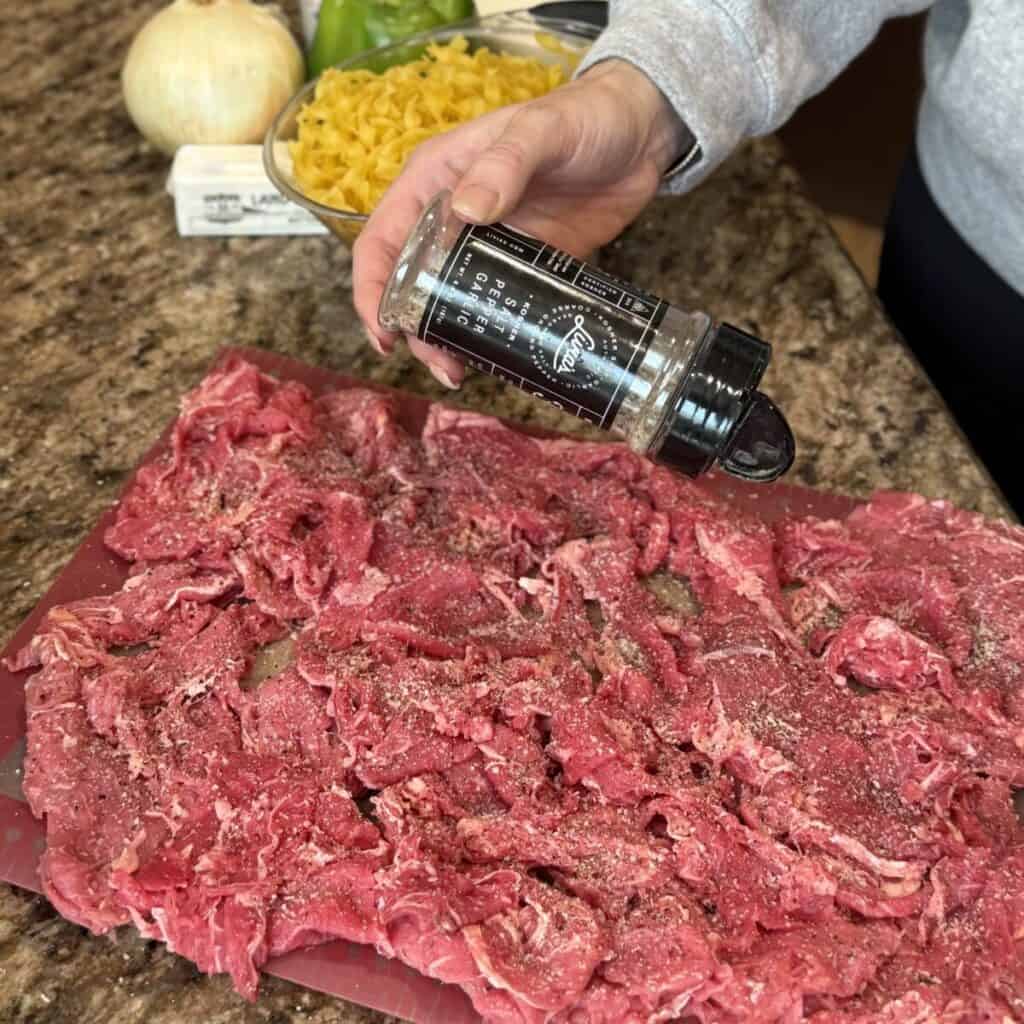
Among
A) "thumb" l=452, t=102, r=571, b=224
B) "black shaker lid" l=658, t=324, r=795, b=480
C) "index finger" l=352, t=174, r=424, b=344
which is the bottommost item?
"index finger" l=352, t=174, r=424, b=344

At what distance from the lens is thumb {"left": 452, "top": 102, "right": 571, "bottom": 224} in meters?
1.72

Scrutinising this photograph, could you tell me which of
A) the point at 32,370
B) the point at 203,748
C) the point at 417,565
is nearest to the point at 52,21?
the point at 32,370

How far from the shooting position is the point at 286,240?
9.34 feet

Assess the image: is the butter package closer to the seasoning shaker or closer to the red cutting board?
the red cutting board

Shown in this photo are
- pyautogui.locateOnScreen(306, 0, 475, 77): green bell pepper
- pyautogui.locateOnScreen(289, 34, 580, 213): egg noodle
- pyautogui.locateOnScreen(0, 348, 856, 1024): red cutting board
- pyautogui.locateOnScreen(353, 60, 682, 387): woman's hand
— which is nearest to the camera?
pyautogui.locateOnScreen(0, 348, 856, 1024): red cutting board

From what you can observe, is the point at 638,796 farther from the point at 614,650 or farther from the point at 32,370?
the point at 32,370

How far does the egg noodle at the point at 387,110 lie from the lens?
97.4 inches

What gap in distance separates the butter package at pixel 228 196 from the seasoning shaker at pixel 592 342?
1.17m

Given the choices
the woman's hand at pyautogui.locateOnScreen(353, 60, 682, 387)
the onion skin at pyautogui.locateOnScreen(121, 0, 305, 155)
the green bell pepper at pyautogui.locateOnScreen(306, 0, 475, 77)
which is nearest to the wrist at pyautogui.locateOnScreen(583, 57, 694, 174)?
the woman's hand at pyautogui.locateOnScreen(353, 60, 682, 387)

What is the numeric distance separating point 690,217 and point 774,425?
1391mm

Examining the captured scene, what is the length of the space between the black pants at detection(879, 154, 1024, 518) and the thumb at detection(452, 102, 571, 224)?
38.8 inches

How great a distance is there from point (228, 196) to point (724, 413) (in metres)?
1.58

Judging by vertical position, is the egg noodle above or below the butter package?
above

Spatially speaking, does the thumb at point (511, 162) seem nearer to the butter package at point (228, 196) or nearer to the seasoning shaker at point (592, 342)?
the seasoning shaker at point (592, 342)
